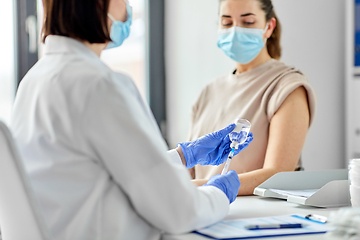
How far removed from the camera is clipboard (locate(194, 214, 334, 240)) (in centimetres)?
84

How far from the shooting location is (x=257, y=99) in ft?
5.75

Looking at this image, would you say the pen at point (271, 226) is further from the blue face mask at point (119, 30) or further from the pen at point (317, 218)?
the blue face mask at point (119, 30)

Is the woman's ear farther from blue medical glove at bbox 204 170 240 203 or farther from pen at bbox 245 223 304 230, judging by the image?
pen at bbox 245 223 304 230

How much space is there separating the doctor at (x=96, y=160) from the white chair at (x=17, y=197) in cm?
4

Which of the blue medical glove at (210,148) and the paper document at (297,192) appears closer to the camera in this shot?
the paper document at (297,192)

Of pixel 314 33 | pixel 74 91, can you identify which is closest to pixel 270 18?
pixel 314 33

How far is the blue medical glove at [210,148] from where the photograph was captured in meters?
1.33

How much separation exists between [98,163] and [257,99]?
107 cm

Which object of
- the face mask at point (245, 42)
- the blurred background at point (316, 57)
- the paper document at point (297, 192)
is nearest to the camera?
the paper document at point (297, 192)

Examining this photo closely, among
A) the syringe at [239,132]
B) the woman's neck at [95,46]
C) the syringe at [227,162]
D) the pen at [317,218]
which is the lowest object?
the pen at [317,218]

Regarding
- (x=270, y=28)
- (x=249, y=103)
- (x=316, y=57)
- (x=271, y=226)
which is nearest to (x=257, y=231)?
(x=271, y=226)

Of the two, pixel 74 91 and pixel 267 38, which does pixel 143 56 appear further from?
pixel 74 91

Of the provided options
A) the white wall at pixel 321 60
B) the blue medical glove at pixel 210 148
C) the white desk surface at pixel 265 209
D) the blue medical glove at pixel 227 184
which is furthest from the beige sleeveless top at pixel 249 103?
the white wall at pixel 321 60

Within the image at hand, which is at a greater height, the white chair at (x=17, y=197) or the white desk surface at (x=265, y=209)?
the white chair at (x=17, y=197)
